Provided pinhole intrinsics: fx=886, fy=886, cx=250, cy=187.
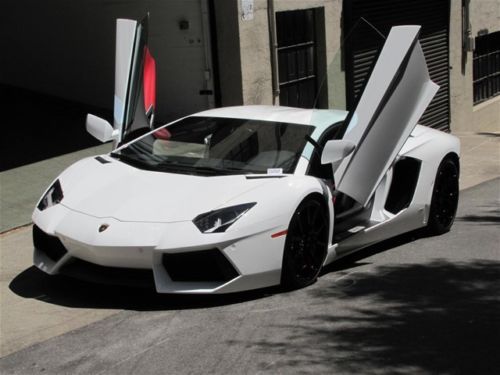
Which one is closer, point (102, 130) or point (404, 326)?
point (404, 326)

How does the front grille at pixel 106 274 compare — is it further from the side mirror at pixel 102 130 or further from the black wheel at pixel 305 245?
the side mirror at pixel 102 130

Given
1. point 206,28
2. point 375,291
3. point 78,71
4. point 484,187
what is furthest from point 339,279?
point 78,71

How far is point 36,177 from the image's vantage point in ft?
34.1

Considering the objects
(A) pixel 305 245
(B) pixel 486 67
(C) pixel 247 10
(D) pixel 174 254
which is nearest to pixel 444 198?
(A) pixel 305 245

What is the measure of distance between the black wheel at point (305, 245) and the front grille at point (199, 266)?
50cm

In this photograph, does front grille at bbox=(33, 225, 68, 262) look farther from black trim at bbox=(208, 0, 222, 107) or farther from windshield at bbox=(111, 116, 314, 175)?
black trim at bbox=(208, 0, 222, 107)

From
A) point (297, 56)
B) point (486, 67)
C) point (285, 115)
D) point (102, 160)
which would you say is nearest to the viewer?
point (102, 160)

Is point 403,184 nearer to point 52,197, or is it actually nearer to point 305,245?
point 305,245

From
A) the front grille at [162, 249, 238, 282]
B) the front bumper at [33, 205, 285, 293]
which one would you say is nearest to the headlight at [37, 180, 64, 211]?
the front bumper at [33, 205, 285, 293]

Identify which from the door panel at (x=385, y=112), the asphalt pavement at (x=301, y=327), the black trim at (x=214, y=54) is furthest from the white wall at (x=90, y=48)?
the asphalt pavement at (x=301, y=327)

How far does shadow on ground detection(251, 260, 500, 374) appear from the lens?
4898mm

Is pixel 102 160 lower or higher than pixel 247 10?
lower

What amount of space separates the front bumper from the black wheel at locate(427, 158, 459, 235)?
2531mm

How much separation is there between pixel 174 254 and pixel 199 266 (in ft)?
0.70
